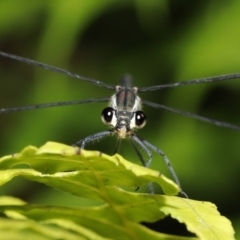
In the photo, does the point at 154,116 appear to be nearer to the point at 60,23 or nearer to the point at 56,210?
the point at 60,23

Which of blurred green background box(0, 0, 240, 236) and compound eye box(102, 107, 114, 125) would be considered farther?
blurred green background box(0, 0, 240, 236)

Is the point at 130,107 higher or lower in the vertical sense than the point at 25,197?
higher

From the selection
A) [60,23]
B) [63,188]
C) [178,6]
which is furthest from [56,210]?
[178,6]

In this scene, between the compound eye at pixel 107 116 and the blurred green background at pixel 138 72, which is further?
the blurred green background at pixel 138 72

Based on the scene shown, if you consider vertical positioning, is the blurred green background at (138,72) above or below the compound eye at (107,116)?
above

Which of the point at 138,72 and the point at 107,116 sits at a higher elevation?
the point at 138,72

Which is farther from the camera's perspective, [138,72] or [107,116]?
[138,72]

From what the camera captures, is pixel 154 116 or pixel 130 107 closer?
pixel 130 107

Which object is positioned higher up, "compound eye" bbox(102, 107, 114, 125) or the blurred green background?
the blurred green background
